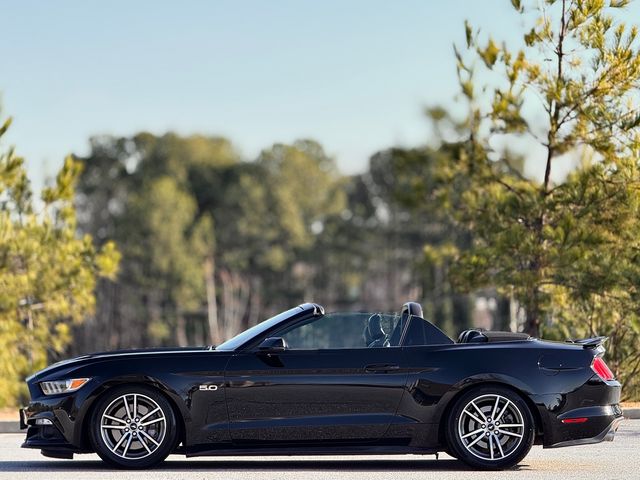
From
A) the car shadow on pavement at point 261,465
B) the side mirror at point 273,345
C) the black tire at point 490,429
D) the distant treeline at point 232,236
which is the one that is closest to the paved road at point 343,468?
the car shadow on pavement at point 261,465

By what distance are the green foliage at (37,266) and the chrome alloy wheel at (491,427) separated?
57.3 ft

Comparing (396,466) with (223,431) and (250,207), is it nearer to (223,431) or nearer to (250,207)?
(223,431)

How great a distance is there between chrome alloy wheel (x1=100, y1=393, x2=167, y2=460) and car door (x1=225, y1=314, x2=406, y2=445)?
568 mm

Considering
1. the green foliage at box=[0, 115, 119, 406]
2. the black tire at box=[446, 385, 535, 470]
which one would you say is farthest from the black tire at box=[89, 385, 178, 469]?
the green foliage at box=[0, 115, 119, 406]

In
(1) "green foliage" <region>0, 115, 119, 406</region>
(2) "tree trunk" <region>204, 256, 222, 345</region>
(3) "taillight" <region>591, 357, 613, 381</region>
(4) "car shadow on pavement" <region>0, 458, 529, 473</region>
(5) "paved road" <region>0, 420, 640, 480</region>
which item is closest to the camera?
(5) "paved road" <region>0, 420, 640, 480</region>

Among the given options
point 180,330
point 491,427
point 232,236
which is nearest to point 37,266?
point 491,427

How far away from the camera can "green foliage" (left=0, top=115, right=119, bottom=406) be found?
87.0ft

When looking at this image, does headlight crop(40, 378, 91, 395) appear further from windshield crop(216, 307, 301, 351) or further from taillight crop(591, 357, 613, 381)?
taillight crop(591, 357, 613, 381)

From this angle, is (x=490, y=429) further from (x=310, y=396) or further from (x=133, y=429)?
(x=133, y=429)

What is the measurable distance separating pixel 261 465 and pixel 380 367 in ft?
4.22

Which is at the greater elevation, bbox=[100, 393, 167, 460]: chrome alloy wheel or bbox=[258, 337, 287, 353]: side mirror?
bbox=[258, 337, 287, 353]: side mirror

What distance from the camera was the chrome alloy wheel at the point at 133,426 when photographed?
31.6 ft

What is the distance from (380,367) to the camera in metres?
9.72

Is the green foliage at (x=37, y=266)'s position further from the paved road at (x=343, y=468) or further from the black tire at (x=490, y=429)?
the black tire at (x=490, y=429)
